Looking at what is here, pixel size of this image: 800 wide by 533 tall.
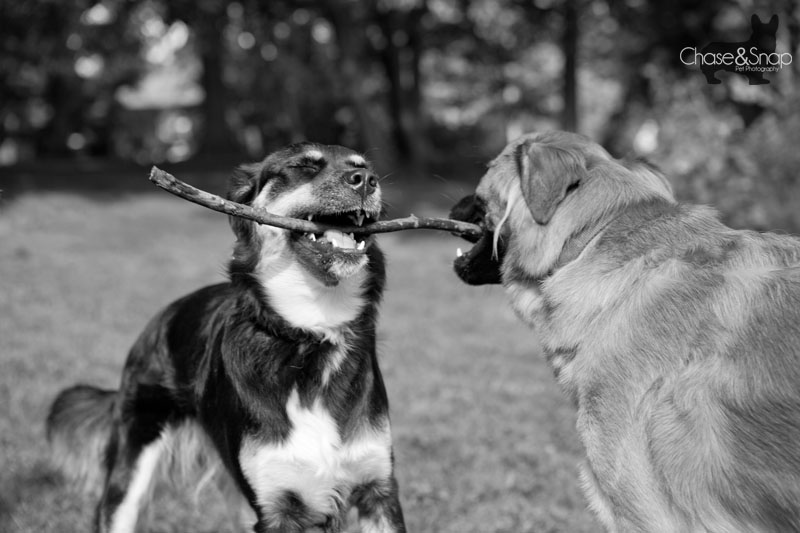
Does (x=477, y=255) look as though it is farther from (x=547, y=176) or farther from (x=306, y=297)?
(x=306, y=297)

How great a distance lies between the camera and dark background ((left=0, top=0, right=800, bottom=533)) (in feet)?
21.1

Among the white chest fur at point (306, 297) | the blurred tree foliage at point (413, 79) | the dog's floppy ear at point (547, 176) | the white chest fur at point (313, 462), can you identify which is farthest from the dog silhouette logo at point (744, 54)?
the white chest fur at point (313, 462)

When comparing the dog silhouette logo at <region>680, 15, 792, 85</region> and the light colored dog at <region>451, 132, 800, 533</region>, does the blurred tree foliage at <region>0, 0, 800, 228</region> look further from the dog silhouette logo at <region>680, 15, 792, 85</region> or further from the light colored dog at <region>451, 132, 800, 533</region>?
the light colored dog at <region>451, 132, 800, 533</region>

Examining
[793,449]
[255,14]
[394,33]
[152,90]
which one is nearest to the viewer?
[793,449]

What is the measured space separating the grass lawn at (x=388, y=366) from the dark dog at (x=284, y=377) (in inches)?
18.5

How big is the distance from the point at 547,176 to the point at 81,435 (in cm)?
351

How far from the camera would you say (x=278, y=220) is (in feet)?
13.3

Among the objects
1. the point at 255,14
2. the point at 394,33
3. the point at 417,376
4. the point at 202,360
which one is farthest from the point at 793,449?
the point at 394,33

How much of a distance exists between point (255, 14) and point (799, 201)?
16.5 metres

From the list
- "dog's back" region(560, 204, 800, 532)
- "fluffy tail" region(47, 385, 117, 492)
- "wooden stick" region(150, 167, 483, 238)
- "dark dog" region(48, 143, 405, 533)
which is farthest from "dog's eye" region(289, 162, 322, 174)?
"fluffy tail" region(47, 385, 117, 492)

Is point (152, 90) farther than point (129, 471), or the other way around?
point (152, 90)

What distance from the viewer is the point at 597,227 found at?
3.68 meters

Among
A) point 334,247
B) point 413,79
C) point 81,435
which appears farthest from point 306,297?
point 413,79

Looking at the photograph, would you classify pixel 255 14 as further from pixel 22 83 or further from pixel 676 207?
pixel 676 207
